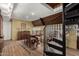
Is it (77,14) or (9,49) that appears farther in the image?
(9,49)

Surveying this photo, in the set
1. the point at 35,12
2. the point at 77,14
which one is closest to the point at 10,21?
the point at 35,12

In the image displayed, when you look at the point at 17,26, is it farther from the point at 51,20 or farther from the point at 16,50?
the point at 51,20

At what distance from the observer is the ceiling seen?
180 cm

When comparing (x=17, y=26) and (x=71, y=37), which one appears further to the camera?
(x=17, y=26)

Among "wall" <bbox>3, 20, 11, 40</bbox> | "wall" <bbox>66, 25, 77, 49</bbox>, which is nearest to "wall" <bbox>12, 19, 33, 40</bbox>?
"wall" <bbox>3, 20, 11, 40</bbox>

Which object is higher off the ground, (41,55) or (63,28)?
(63,28)

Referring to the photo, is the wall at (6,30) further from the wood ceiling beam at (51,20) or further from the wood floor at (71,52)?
the wood floor at (71,52)

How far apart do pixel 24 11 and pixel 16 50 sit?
2.41ft

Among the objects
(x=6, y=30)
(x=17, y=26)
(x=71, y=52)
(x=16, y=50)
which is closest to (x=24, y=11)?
(x=17, y=26)

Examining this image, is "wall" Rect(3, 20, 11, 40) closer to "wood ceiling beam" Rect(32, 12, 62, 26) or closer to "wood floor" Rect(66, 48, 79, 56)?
"wood ceiling beam" Rect(32, 12, 62, 26)

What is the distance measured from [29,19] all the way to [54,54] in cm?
81

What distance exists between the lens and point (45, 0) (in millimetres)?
1851

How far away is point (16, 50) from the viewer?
5.98 feet

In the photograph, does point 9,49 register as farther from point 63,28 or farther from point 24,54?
point 63,28
